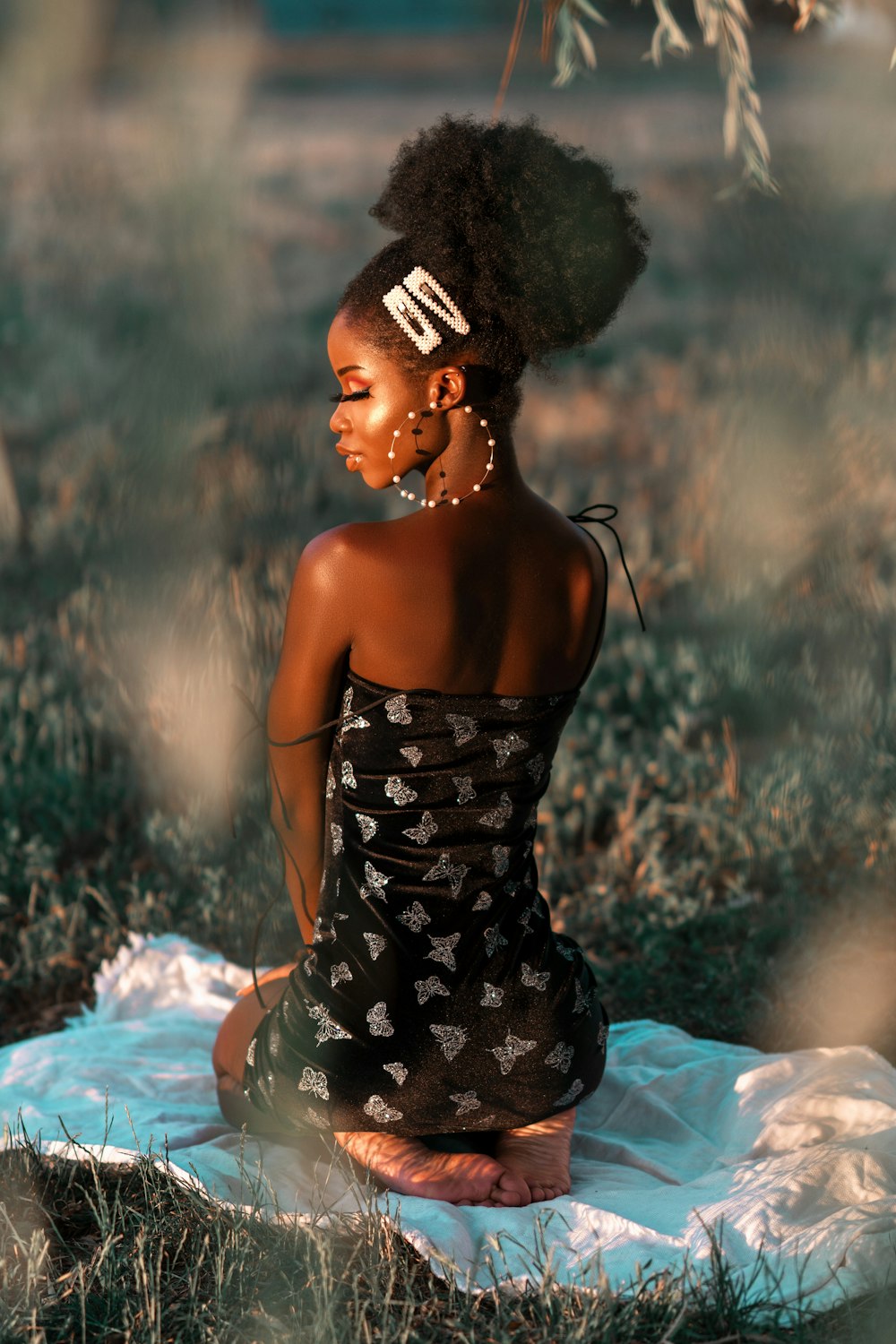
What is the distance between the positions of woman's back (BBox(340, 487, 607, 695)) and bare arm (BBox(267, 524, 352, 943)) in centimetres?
3

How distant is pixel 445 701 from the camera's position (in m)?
2.51

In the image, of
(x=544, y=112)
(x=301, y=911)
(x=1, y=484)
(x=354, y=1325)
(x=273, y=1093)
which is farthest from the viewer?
(x=544, y=112)

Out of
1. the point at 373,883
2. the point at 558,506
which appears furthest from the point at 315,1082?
the point at 558,506

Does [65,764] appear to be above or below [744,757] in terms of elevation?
below

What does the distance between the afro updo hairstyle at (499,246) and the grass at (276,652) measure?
1.33m

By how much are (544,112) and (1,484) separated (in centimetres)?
787

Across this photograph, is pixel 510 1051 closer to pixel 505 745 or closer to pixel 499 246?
pixel 505 745

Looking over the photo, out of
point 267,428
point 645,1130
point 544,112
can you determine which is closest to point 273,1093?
point 645,1130

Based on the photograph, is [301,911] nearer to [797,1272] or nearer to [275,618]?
[797,1272]

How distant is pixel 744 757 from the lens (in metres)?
4.75

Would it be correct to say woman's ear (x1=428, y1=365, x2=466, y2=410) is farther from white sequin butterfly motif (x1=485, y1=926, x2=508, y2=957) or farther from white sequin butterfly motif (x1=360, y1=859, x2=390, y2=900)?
white sequin butterfly motif (x1=485, y1=926, x2=508, y2=957)

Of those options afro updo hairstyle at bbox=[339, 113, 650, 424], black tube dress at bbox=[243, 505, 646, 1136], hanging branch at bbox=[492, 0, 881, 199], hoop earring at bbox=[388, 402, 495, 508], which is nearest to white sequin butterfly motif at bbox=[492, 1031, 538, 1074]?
black tube dress at bbox=[243, 505, 646, 1136]

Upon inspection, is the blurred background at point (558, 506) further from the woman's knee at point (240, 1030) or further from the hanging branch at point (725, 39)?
the woman's knee at point (240, 1030)

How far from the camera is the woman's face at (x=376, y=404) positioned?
8.00 feet
